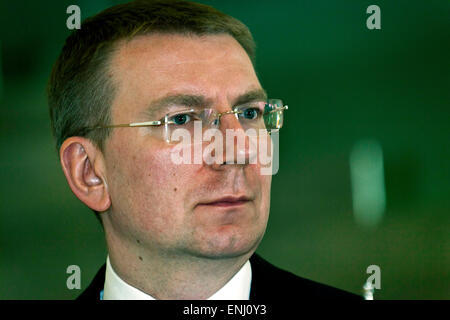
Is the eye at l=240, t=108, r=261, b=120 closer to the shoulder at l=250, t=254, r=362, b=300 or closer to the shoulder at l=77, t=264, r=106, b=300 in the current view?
the shoulder at l=250, t=254, r=362, b=300

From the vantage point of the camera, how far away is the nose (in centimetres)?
198

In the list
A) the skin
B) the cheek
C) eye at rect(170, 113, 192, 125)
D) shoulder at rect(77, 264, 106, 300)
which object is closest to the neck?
the skin

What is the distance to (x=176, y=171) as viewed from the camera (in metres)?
1.99

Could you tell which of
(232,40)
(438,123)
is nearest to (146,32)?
(232,40)

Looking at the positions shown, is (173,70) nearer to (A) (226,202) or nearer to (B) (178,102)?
(B) (178,102)

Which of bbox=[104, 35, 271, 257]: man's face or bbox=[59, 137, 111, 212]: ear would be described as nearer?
bbox=[104, 35, 271, 257]: man's face

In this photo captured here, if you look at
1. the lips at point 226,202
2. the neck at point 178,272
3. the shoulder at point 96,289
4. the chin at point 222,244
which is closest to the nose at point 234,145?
the lips at point 226,202

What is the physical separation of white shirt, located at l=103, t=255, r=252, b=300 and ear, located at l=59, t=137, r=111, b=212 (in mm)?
278

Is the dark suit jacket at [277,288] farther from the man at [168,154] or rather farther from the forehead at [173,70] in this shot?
the forehead at [173,70]

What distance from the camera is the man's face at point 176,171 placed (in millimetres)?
1952

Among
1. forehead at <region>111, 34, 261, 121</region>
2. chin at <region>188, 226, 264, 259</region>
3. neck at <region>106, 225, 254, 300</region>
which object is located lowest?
neck at <region>106, 225, 254, 300</region>

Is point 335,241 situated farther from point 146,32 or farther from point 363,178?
point 146,32

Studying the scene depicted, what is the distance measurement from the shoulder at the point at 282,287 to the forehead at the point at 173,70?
0.67 metres

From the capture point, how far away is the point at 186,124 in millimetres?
2053
